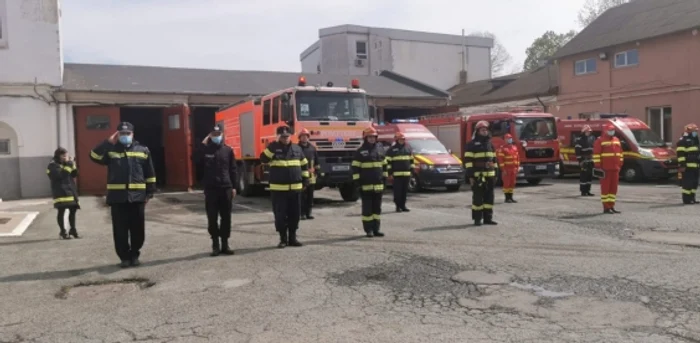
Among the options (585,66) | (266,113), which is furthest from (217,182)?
(585,66)

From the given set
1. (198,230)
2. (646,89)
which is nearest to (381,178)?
(198,230)

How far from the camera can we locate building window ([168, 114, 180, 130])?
73.7ft

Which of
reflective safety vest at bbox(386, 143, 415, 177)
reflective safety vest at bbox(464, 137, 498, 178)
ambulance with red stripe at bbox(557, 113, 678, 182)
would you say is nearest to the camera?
reflective safety vest at bbox(464, 137, 498, 178)

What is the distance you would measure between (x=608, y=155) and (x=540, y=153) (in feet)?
23.9

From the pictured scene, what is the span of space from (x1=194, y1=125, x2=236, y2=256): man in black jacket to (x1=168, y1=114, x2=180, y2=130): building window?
582 inches

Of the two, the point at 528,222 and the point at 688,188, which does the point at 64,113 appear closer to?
the point at 528,222

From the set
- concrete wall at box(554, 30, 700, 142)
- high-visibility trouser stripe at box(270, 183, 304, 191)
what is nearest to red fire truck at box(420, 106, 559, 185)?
concrete wall at box(554, 30, 700, 142)

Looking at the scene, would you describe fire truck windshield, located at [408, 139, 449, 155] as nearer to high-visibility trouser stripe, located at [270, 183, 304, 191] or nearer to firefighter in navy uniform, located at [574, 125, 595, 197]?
firefighter in navy uniform, located at [574, 125, 595, 197]

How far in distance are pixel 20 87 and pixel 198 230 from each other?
12270 millimetres

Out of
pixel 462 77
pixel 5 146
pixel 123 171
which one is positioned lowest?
pixel 123 171

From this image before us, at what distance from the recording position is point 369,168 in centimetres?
959

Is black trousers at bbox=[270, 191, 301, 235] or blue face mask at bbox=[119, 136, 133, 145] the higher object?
blue face mask at bbox=[119, 136, 133, 145]

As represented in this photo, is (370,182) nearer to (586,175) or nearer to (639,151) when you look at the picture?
(586,175)

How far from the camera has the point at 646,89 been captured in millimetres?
24766
